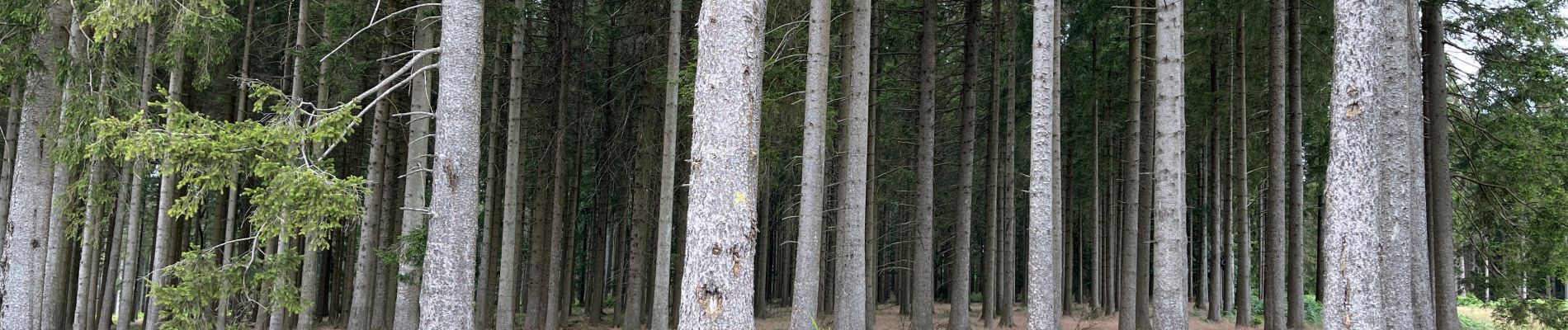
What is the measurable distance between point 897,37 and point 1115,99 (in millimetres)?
5003

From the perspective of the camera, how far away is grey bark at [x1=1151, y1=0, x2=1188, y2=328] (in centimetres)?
835

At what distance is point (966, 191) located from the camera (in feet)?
49.2

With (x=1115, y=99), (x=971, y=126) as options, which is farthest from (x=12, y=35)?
(x=1115, y=99)

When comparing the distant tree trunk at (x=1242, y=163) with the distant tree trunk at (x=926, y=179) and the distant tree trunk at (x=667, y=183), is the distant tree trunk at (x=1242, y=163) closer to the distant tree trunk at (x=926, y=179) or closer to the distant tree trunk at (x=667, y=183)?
the distant tree trunk at (x=926, y=179)

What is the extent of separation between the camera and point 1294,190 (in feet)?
48.4

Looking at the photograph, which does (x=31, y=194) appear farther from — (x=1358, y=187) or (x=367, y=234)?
(x=1358, y=187)

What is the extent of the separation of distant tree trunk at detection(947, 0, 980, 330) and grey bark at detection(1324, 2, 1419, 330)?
8.40 metres

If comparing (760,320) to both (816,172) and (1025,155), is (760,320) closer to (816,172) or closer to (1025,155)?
(1025,155)

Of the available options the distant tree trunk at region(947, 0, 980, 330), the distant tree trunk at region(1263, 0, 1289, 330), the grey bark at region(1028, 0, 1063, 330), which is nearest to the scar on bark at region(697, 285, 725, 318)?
the grey bark at region(1028, 0, 1063, 330)

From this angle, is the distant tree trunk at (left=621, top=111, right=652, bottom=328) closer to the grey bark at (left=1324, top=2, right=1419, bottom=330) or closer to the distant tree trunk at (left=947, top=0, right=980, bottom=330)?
the distant tree trunk at (left=947, top=0, right=980, bottom=330)

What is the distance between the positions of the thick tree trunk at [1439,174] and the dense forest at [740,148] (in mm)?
43

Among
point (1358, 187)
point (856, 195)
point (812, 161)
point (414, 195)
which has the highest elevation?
point (812, 161)

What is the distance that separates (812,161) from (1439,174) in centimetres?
960

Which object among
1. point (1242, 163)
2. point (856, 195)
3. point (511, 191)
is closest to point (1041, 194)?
point (856, 195)
